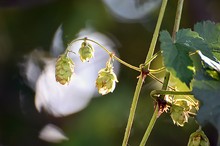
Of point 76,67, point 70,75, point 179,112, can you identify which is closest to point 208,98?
point 179,112

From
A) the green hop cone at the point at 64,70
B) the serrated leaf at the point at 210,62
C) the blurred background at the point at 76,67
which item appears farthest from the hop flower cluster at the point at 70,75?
the blurred background at the point at 76,67

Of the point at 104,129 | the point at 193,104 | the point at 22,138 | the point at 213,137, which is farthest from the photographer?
the point at 22,138

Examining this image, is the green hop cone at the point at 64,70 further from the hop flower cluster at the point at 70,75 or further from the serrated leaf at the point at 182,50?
the serrated leaf at the point at 182,50

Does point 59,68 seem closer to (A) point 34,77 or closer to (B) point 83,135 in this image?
(B) point 83,135

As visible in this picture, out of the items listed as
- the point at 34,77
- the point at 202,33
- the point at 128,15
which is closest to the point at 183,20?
the point at 128,15

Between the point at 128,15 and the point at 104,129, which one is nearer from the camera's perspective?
the point at 104,129

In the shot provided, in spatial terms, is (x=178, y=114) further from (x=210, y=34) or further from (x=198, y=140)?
(x=210, y=34)

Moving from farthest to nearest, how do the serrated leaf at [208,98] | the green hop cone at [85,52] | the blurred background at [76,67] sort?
the blurred background at [76,67] < the green hop cone at [85,52] < the serrated leaf at [208,98]

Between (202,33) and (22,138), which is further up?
(22,138)
